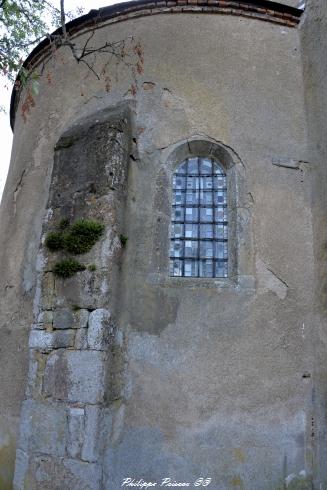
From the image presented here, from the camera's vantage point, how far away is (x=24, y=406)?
435 centimetres

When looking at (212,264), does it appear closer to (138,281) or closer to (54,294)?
(138,281)

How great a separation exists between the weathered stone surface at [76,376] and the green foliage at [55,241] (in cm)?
115

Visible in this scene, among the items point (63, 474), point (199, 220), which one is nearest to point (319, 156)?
point (199, 220)

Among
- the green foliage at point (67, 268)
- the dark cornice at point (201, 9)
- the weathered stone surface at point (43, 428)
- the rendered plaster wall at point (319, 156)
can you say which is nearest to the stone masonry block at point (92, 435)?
the weathered stone surface at point (43, 428)

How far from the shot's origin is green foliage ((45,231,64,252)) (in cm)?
465

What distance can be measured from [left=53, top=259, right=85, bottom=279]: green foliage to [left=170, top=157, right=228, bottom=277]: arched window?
3.90 ft

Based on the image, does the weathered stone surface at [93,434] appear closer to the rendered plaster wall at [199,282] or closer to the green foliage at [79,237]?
the rendered plaster wall at [199,282]

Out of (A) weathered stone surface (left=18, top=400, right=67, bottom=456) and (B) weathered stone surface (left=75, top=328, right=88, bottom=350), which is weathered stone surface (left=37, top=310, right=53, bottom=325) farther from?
(A) weathered stone surface (left=18, top=400, right=67, bottom=456)

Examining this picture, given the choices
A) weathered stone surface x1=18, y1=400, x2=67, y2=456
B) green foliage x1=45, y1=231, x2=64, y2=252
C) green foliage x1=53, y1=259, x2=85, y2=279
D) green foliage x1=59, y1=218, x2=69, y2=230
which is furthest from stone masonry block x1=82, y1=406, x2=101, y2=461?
green foliage x1=59, y1=218, x2=69, y2=230

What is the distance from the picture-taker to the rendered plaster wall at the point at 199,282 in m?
4.46

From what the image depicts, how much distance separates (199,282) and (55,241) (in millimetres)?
1732

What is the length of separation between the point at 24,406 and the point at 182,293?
2091mm

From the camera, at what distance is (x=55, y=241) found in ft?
15.3

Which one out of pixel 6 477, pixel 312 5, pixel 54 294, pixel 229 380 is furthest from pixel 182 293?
pixel 312 5
